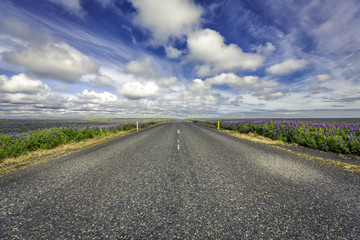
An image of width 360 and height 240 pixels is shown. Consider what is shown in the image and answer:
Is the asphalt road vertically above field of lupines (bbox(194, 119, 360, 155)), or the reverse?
field of lupines (bbox(194, 119, 360, 155))

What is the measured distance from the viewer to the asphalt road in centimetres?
246

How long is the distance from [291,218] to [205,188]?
6.07 feet

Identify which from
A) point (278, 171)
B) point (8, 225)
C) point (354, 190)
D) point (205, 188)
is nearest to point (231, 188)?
point (205, 188)

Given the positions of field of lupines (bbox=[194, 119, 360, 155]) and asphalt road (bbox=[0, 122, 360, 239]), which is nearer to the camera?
asphalt road (bbox=[0, 122, 360, 239])

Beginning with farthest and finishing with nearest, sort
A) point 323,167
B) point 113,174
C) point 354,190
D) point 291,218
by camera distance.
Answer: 1. point 323,167
2. point 113,174
3. point 354,190
4. point 291,218

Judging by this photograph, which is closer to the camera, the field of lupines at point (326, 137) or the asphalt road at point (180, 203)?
the asphalt road at point (180, 203)

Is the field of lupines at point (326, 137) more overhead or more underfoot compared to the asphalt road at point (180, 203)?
more overhead

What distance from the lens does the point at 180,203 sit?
3.29 meters

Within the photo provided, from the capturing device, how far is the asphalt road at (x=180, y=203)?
246cm

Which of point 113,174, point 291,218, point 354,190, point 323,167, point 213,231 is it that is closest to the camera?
point 213,231

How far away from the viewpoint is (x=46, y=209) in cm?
309

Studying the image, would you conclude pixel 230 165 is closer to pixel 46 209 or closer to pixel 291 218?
pixel 291 218

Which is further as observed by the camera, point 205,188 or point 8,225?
point 205,188

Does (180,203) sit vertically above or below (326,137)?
below
